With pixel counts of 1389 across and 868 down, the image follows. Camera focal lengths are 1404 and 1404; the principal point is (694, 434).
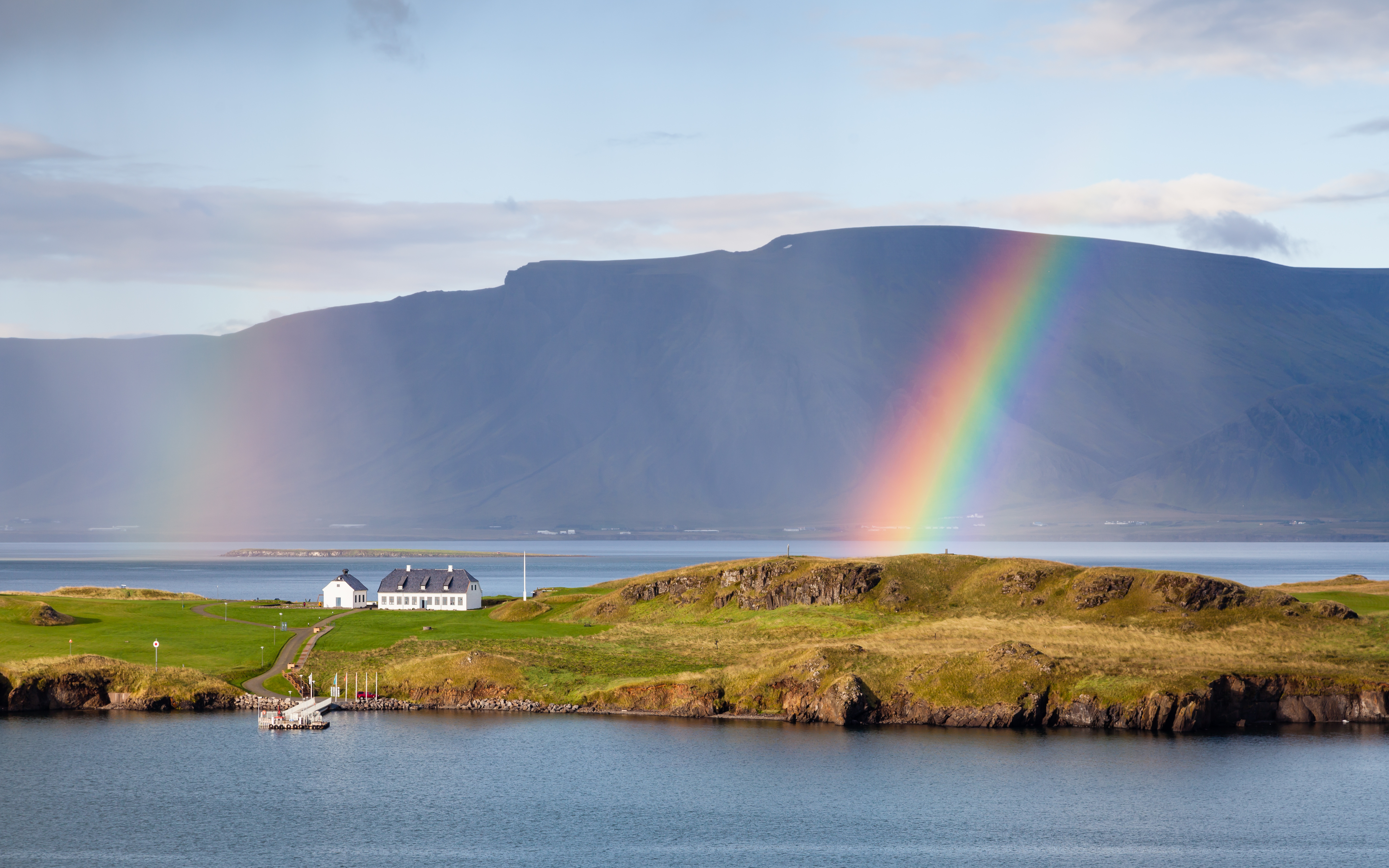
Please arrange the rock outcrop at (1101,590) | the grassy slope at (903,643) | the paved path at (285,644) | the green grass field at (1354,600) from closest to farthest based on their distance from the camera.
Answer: the grassy slope at (903,643) → the paved path at (285,644) → the rock outcrop at (1101,590) → the green grass field at (1354,600)

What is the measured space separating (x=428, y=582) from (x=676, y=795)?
3289 inches

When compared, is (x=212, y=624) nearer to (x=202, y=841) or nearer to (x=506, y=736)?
(x=506, y=736)

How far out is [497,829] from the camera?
71.8 metres

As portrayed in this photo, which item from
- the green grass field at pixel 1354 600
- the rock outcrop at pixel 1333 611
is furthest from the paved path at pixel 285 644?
the green grass field at pixel 1354 600

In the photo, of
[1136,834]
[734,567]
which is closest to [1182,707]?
[1136,834]

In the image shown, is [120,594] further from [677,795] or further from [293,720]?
[677,795]

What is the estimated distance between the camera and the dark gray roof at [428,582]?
509 ft

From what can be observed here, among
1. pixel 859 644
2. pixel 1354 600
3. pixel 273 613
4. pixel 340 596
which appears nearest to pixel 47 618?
pixel 273 613

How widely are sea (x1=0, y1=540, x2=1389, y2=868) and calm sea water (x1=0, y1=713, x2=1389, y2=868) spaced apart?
20cm

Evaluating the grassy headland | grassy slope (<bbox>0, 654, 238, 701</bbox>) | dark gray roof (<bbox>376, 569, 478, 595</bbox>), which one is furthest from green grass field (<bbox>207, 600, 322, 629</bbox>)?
grassy slope (<bbox>0, 654, 238, 701</bbox>)

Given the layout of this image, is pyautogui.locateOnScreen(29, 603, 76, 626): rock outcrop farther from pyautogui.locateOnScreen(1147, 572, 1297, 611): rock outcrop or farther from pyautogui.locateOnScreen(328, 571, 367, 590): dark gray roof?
pyautogui.locateOnScreen(1147, 572, 1297, 611): rock outcrop

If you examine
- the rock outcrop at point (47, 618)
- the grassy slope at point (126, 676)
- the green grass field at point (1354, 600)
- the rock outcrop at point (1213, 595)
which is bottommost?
the grassy slope at point (126, 676)

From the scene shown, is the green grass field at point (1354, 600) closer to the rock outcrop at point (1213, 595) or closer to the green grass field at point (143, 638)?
the rock outcrop at point (1213, 595)

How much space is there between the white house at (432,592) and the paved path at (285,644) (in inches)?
271
